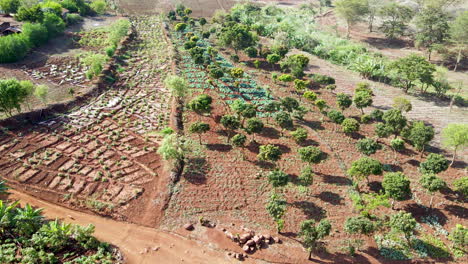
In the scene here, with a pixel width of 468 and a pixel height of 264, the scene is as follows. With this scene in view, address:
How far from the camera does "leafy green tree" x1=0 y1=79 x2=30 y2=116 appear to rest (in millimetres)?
43438

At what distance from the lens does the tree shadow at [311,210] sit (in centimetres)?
→ 3644

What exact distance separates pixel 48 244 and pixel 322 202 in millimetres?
28593

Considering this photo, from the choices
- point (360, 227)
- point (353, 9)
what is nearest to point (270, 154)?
point (360, 227)

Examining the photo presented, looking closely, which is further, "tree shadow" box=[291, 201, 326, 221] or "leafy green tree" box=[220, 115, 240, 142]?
"leafy green tree" box=[220, 115, 240, 142]

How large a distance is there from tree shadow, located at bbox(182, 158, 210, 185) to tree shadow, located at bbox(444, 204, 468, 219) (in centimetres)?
2836

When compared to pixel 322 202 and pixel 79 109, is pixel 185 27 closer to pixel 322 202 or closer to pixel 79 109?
pixel 79 109

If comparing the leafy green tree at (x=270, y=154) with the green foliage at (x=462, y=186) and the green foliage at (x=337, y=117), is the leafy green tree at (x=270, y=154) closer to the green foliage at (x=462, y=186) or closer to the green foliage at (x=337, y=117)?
the green foliage at (x=337, y=117)

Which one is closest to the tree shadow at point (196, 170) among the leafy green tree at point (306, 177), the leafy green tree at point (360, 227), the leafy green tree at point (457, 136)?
the leafy green tree at point (306, 177)

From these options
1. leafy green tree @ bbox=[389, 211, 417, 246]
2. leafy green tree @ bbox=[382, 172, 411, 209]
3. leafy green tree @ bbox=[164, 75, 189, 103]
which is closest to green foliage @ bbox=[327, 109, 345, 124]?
leafy green tree @ bbox=[382, 172, 411, 209]

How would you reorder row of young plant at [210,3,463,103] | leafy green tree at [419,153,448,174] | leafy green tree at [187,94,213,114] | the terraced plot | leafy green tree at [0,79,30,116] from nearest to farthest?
1. the terraced plot
2. leafy green tree at [419,153,448,174]
3. leafy green tree at [0,79,30,116]
4. leafy green tree at [187,94,213,114]
5. row of young plant at [210,3,463,103]

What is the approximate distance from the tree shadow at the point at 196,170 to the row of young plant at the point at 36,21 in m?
43.0

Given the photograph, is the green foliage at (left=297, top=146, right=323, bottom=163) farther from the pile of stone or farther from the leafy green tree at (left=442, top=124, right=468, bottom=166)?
the leafy green tree at (left=442, top=124, right=468, bottom=166)

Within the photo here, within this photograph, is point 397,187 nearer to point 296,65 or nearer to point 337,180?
point 337,180

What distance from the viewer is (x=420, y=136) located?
43.5 meters
